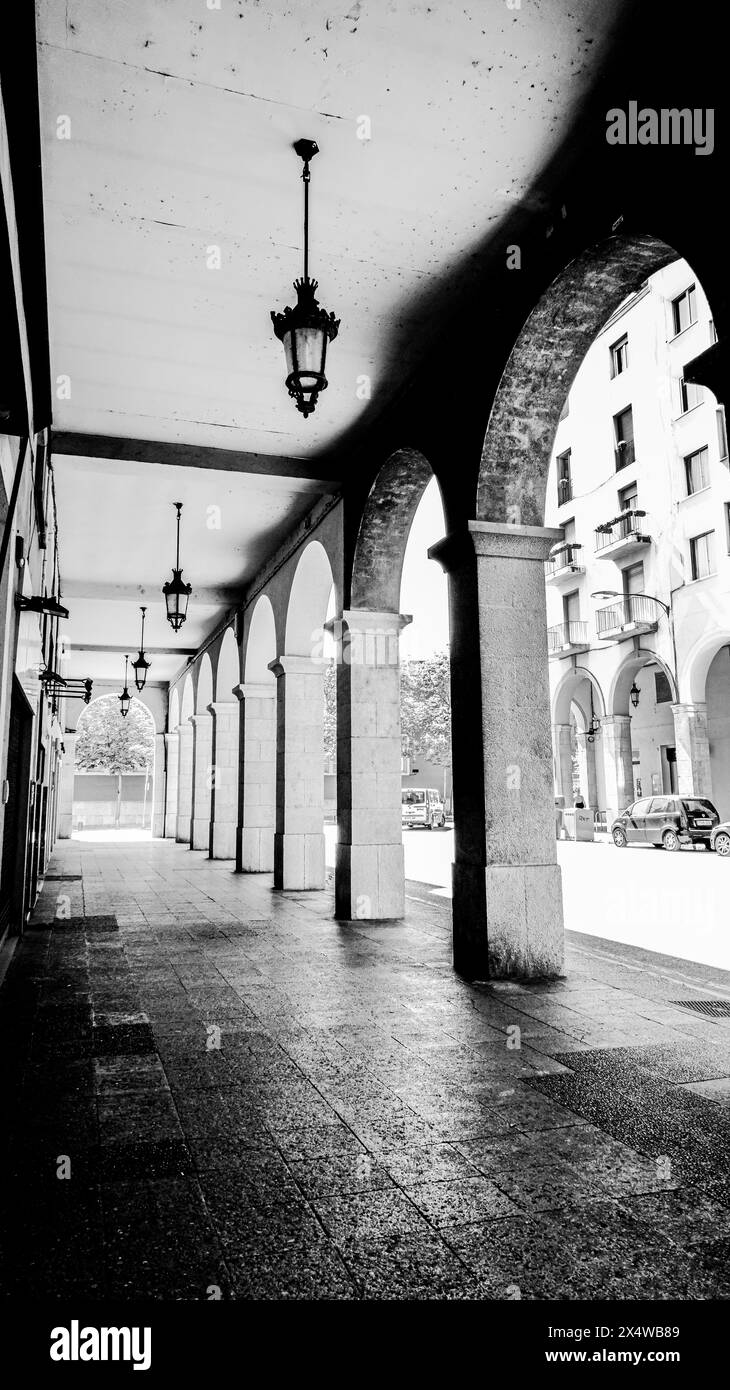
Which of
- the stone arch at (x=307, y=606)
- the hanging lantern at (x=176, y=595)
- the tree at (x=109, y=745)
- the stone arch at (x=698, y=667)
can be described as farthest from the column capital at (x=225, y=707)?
the tree at (x=109, y=745)

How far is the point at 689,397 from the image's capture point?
2350 cm

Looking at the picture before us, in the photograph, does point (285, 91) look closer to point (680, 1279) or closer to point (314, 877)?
point (680, 1279)

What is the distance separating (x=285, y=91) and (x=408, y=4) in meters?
0.79

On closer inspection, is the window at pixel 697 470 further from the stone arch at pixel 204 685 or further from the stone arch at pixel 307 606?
the stone arch at pixel 307 606

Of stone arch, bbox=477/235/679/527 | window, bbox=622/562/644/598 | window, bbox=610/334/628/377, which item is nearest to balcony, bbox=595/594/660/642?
window, bbox=622/562/644/598

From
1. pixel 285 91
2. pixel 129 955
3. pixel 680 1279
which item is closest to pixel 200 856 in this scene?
pixel 129 955

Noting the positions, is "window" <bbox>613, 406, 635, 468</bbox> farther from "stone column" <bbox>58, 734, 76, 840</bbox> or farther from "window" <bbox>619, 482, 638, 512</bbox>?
"stone column" <bbox>58, 734, 76, 840</bbox>

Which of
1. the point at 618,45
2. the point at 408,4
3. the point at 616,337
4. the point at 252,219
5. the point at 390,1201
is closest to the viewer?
the point at 390,1201

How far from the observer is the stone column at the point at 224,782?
17.7 m

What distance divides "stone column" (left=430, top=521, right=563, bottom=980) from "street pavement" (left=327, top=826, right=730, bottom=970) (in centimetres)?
156

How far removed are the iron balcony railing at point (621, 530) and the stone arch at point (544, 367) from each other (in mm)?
19417

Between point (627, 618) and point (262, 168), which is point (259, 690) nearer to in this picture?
point (262, 168)

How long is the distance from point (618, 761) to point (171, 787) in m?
14.0

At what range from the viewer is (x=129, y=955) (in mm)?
6961
